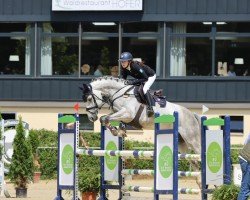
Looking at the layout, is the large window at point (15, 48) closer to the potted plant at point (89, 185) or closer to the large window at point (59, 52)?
the large window at point (59, 52)

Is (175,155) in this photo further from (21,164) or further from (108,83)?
(21,164)

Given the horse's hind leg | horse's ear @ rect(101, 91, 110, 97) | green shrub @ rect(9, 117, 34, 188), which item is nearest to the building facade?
green shrub @ rect(9, 117, 34, 188)

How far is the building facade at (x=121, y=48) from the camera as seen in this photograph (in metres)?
36.7

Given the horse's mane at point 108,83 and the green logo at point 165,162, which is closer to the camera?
the green logo at point 165,162

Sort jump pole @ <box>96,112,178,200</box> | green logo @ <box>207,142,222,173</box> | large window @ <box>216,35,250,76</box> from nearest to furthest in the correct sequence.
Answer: jump pole @ <box>96,112,178,200</box>, green logo @ <box>207,142,222,173</box>, large window @ <box>216,35,250,76</box>

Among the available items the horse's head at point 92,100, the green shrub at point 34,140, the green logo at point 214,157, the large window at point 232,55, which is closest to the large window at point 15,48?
the large window at point 232,55

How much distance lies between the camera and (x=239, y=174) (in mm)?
19641

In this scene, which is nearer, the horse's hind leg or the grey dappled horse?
the horse's hind leg

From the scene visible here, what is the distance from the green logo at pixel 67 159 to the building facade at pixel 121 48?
17304mm

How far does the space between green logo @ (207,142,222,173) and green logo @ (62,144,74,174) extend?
2.93 metres

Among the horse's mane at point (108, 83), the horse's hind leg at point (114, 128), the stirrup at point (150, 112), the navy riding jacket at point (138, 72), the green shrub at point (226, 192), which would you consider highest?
the navy riding jacket at point (138, 72)

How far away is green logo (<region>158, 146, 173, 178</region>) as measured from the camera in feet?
54.5

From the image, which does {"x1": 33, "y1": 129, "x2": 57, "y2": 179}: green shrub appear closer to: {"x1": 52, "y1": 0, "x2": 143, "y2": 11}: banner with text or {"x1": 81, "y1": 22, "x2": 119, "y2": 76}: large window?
{"x1": 81, "y1": 22, "x2": 119, "y2": 76}: large window

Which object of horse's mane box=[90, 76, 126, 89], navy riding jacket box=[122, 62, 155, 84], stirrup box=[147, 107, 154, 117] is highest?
navy riding jacket box=[122, 62, 155, 84]
